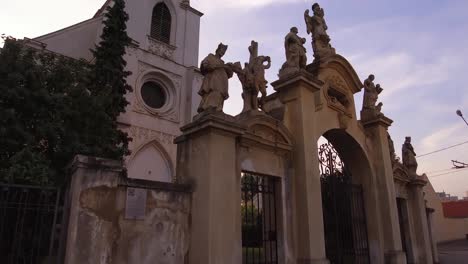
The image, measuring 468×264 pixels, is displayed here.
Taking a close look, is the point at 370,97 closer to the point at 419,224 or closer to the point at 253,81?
the point at 419,224

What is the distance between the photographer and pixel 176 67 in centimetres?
2092

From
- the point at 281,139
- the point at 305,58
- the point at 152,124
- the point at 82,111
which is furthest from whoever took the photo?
the point at 152,124

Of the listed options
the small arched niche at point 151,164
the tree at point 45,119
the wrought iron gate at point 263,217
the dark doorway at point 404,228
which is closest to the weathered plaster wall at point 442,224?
the dark doorway at point 404,228

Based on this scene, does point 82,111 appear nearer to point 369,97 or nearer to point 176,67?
point 369,97

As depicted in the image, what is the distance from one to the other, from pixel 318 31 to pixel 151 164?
35.6 ft

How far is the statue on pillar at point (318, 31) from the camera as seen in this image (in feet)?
35.5

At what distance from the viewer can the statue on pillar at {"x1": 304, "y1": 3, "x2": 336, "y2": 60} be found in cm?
1082

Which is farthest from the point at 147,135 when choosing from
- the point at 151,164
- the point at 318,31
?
the point at 318,31

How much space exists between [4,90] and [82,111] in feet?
Result: 6.52

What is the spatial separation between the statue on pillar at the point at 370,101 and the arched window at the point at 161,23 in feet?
41.5

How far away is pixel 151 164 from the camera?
18.5 meters

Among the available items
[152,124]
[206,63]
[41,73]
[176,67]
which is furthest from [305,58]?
[176,67]

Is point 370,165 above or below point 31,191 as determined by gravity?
above

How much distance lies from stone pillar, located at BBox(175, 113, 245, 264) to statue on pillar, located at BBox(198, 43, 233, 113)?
35 cm
